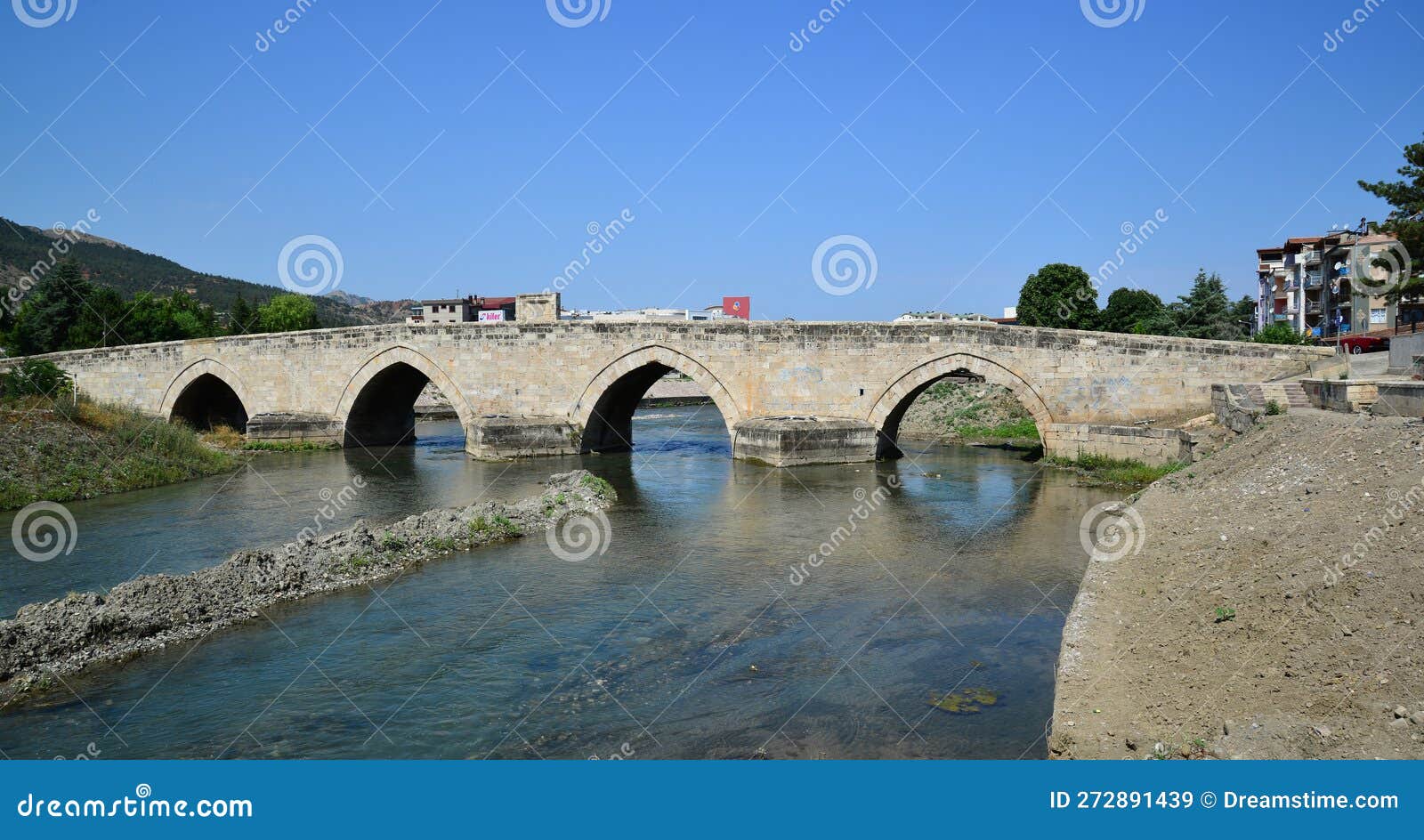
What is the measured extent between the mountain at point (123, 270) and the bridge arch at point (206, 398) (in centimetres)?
3162

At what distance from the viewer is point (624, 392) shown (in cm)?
3036

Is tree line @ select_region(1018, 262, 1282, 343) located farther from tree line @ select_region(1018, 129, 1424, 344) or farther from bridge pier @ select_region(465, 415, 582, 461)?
bridge pier @ select_region(465, 415, 582, 461)

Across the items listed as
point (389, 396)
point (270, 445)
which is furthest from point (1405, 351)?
point (270, 445)

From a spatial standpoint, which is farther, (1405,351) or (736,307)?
(736,307)

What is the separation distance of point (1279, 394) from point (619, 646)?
54.2ft

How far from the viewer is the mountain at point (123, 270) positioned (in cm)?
7338

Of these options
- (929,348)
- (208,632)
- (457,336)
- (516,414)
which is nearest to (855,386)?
(929,348)

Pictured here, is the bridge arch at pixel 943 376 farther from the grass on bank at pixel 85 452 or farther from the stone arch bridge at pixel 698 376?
the grass on bank at pixel 85 452

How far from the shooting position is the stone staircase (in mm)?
18734

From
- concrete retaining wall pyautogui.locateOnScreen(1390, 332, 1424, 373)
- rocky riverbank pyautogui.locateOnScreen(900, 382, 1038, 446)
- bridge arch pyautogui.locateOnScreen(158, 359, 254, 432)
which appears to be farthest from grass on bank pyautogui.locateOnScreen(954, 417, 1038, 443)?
bridge arch pyautogui.locateOnScreen(158, 359, 254, 432)

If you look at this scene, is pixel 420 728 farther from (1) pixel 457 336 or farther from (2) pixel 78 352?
(2) pixel 78 352

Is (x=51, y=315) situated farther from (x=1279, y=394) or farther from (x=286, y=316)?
Answer: (x=1279, y=394)

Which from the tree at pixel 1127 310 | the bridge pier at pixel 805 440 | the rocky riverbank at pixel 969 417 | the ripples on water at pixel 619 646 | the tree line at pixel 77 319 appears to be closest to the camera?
the ripples on water at pixel 619 646

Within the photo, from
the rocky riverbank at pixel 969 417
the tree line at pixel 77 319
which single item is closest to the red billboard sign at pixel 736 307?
the rocky riverbank at pixel 969 417
